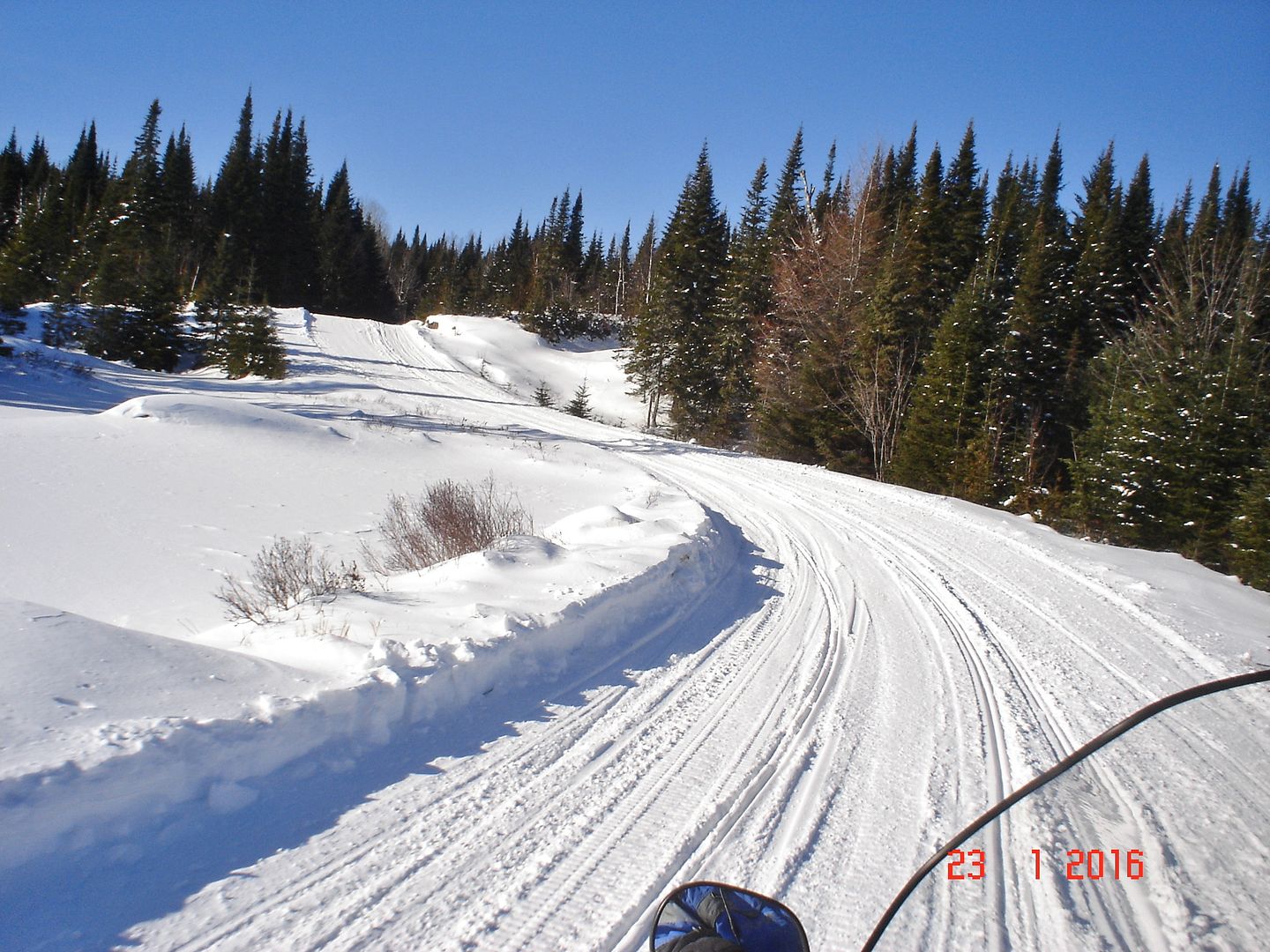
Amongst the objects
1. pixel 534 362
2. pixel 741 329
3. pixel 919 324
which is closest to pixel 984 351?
pixel 919 324

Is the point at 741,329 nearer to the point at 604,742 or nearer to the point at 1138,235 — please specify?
the point at 1138,235

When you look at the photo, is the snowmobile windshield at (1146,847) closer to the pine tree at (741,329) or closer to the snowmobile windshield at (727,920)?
the snowmobile windshield at (727,920)

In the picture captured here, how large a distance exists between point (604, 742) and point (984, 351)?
744 inches

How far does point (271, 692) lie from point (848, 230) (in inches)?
1069

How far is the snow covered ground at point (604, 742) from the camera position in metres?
1.75

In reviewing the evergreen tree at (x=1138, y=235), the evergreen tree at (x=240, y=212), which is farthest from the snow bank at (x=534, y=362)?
the evergreen tree at (x=1138, y=235)

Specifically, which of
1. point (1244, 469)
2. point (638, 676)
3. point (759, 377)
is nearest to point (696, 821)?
point (638, 676)

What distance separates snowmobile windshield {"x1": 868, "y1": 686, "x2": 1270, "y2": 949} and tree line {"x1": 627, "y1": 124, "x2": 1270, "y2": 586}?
37.4 feet

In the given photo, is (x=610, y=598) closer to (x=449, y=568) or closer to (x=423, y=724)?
(x=449, y=568)

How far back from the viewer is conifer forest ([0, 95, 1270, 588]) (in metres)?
13.8

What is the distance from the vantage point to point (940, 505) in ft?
43.7

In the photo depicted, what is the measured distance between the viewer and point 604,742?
4.12 metres
